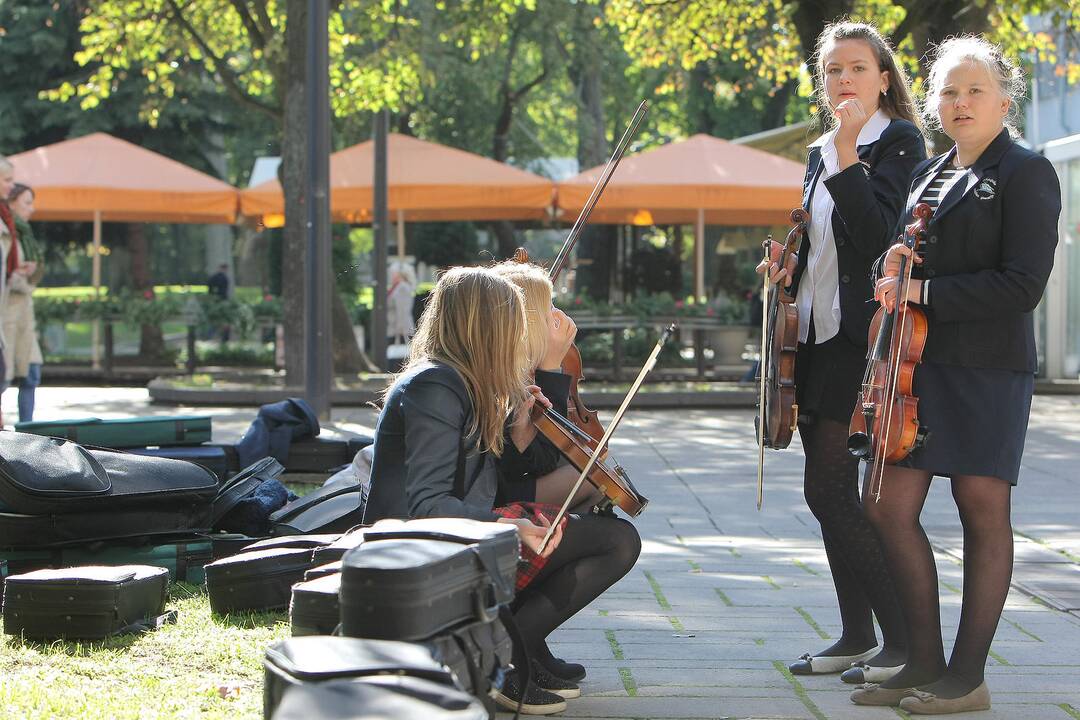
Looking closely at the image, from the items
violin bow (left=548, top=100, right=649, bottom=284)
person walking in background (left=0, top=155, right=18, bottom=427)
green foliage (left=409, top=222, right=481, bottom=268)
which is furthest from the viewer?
green foliage (left=409, top=222, right=481, bottom=268)

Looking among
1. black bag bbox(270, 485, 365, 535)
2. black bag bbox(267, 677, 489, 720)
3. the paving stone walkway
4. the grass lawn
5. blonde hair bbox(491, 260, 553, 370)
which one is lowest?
the paving stone walkway

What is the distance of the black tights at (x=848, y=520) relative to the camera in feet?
13.4

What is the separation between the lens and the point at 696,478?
881cm

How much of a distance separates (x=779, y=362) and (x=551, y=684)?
1.08m

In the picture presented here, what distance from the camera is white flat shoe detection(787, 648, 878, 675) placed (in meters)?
4.15

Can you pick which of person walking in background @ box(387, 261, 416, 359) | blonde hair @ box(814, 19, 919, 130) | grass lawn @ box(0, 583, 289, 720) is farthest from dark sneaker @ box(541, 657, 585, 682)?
person walking in background @ box(387, 261, 416, 359)

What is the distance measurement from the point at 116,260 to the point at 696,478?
24.4 metres

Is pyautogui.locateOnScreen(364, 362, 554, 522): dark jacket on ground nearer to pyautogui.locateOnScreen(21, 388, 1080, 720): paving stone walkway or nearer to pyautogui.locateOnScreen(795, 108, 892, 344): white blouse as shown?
pyautogui.locateOnScreen(21, 388, 1080, 720): paving stone walkway

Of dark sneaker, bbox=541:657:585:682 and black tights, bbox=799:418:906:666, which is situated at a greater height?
black tights, bbox=799:418:906:666

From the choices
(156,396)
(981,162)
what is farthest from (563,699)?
(156,396)

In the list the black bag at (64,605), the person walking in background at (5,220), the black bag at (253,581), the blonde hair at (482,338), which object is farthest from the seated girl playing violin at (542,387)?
the person walking in background at (5,220)

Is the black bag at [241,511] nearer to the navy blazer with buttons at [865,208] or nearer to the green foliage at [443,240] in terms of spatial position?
the navy blazer with buttons at [865,208]

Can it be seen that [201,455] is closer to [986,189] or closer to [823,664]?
[823,664]

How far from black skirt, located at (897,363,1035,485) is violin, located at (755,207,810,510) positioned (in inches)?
16.0
